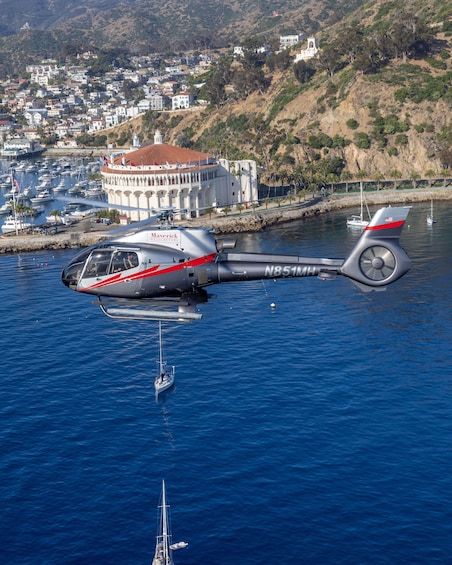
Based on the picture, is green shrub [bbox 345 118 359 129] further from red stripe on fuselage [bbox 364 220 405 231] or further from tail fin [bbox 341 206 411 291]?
red stripe on fuselage [bbox 364 220 405 231]

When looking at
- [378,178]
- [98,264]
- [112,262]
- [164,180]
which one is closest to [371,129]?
[378,178]

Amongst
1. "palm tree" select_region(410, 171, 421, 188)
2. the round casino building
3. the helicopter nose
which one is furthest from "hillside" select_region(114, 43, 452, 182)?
the helicopter nose

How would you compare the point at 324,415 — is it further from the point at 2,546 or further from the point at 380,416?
the point at 2,546

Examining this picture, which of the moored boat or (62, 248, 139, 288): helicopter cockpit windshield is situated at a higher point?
the moored boat

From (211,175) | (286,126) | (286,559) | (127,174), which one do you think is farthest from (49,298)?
(286,126)

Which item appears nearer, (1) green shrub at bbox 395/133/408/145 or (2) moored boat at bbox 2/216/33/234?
(2) moored boat at bbox 2/216/33/234

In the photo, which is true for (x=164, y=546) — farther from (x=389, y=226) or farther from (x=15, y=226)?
(x=15, y=226)

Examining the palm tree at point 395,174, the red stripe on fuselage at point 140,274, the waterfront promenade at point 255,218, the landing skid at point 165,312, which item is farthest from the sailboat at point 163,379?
the palm tree at point 395,174
